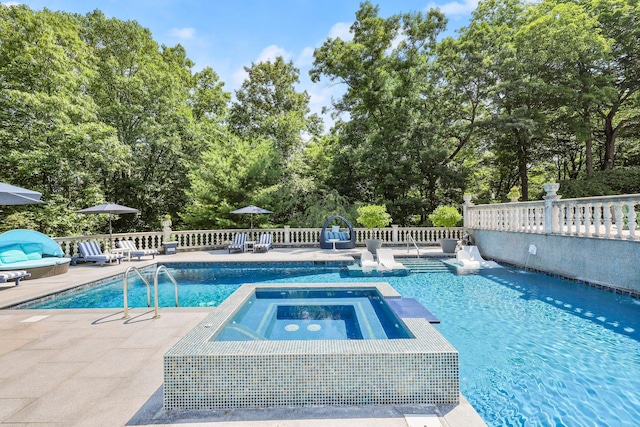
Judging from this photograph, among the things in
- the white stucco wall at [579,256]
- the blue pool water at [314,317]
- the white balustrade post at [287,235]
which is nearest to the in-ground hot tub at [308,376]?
the blue pool water at [314,317]

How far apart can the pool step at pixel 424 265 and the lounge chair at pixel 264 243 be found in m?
5.54

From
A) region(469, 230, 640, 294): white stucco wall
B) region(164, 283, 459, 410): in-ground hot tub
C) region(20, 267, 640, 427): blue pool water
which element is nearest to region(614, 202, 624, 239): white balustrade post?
region(469, 230, 640, 294): white stucco wall

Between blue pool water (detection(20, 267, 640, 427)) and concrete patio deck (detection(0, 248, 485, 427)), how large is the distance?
1.06m

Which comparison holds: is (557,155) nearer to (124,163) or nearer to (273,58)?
(273,58)

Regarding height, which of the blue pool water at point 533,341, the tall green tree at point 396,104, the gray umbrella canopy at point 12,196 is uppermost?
the tall green tree at point 396,104

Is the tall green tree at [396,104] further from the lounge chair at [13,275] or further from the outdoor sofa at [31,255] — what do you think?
the lounge chair at [13,275]

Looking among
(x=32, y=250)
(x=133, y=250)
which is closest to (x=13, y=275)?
(x=32, y=250)

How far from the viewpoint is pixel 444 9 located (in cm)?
1875

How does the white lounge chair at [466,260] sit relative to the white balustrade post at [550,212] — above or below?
below

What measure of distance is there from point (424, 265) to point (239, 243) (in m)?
7.60

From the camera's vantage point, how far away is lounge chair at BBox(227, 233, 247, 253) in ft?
44.3

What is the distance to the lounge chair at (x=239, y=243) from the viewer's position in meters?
13.5

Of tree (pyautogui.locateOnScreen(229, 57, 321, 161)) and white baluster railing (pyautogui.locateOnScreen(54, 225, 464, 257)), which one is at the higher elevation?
tree (pyautogui.locateOnScreen(229, 57, 321, 161))

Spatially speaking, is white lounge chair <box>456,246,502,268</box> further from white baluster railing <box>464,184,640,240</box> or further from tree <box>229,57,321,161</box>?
tree <box>229,57,321,161</box>
